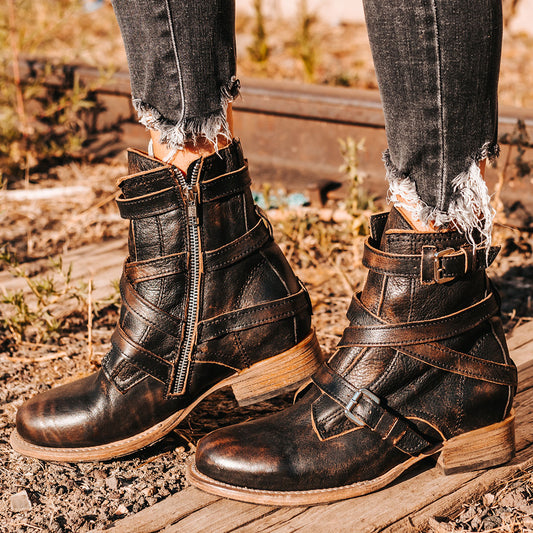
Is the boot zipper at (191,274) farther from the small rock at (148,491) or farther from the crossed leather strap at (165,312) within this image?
the small rock at (148,491)

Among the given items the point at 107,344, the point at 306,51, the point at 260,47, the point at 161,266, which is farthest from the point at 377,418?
the point at 260,47

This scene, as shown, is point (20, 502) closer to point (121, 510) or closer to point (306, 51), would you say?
point (121, 510)

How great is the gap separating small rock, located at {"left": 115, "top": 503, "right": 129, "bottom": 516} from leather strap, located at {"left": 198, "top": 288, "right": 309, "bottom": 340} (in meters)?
0.43

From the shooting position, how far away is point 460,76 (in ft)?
4.35

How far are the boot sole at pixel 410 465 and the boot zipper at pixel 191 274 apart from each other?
23cm

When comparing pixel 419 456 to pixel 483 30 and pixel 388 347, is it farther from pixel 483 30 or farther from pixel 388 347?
pixel 483 30

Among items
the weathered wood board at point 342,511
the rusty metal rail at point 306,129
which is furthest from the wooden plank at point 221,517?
the rusty metal rail at point 306,129

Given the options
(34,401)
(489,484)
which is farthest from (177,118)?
(489,484)

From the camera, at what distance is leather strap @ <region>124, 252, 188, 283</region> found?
169 cm

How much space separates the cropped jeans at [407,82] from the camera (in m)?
1.31

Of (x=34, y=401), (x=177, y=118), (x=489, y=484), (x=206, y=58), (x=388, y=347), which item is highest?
(x=206, y=58)

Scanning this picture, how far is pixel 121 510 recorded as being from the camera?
1608 millimetres

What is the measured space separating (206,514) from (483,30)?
1.14m

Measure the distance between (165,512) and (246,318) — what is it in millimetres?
499
